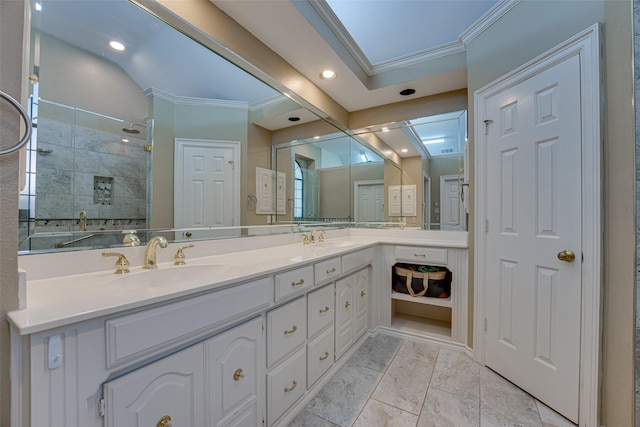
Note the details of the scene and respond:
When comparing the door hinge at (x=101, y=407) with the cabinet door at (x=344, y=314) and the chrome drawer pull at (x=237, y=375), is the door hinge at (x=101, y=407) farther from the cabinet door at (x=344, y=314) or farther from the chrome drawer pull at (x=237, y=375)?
the cabinet door at (x=344, y=314)

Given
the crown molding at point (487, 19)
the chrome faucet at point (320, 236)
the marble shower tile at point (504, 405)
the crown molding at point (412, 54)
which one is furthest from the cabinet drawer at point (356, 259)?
the crown molding at point (487, 19)

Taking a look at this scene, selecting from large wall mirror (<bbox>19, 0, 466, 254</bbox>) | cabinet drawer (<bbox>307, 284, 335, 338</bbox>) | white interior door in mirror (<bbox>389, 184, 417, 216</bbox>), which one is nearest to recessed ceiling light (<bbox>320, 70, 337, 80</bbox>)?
large wall mirror (<bbox>19, 0, 466, 254</bbox>)

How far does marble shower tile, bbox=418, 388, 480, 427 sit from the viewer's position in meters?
1.42

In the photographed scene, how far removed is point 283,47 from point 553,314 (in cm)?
246

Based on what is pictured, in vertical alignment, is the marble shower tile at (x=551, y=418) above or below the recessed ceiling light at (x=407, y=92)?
below

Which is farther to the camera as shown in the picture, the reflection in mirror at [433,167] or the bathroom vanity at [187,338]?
the reflection in mirror at [433,167]

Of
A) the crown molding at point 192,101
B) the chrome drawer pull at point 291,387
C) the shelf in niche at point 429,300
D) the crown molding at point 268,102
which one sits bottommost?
the chrome drawer pull at point 291,387

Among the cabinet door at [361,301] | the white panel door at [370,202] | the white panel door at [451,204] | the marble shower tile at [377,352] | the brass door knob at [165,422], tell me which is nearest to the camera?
the brass door knob at [165,422]

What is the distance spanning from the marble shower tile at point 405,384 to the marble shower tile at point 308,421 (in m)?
0.38

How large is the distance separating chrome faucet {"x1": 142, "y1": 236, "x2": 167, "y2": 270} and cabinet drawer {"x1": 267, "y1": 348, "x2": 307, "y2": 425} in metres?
0.76

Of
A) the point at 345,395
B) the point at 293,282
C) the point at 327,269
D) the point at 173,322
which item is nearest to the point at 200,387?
the point at 173,322

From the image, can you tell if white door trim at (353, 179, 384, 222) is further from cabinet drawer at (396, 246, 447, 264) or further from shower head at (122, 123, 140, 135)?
shower head at (122, 123, 140, 135)

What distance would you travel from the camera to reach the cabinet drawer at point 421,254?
2.25m

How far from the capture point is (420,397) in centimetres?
162
